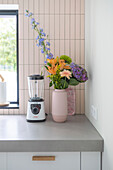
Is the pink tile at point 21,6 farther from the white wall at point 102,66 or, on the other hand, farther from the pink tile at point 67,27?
the white wall at point 102,66

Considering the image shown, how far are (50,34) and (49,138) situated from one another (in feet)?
3.24

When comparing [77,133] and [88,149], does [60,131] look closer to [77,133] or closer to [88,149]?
[77,133]

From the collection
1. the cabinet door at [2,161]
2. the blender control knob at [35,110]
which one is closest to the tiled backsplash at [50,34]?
the blender control knob at [35,110]

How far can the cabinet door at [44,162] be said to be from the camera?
1.27 meters

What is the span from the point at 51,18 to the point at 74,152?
3.87 feet

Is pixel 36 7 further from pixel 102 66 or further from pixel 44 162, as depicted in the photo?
pixel 44 162

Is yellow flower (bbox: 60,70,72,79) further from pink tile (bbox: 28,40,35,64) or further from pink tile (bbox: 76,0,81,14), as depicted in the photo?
pink tile (bbox: 76,0,81,14)

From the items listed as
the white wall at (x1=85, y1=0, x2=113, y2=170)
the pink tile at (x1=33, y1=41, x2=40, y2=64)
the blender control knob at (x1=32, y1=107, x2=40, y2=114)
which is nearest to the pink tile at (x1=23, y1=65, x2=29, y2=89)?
the pink tile at (x1=33, y1=41, x2=40, y2=64)

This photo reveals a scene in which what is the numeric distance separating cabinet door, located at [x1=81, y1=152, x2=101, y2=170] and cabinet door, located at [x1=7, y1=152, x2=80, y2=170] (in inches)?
1.2

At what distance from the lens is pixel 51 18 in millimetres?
1847

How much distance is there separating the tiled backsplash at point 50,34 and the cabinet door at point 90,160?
2.30 feet

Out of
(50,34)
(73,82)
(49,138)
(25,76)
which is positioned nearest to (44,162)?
(49,138)

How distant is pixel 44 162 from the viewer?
1276 millimetres

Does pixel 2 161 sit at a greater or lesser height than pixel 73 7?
lesser
